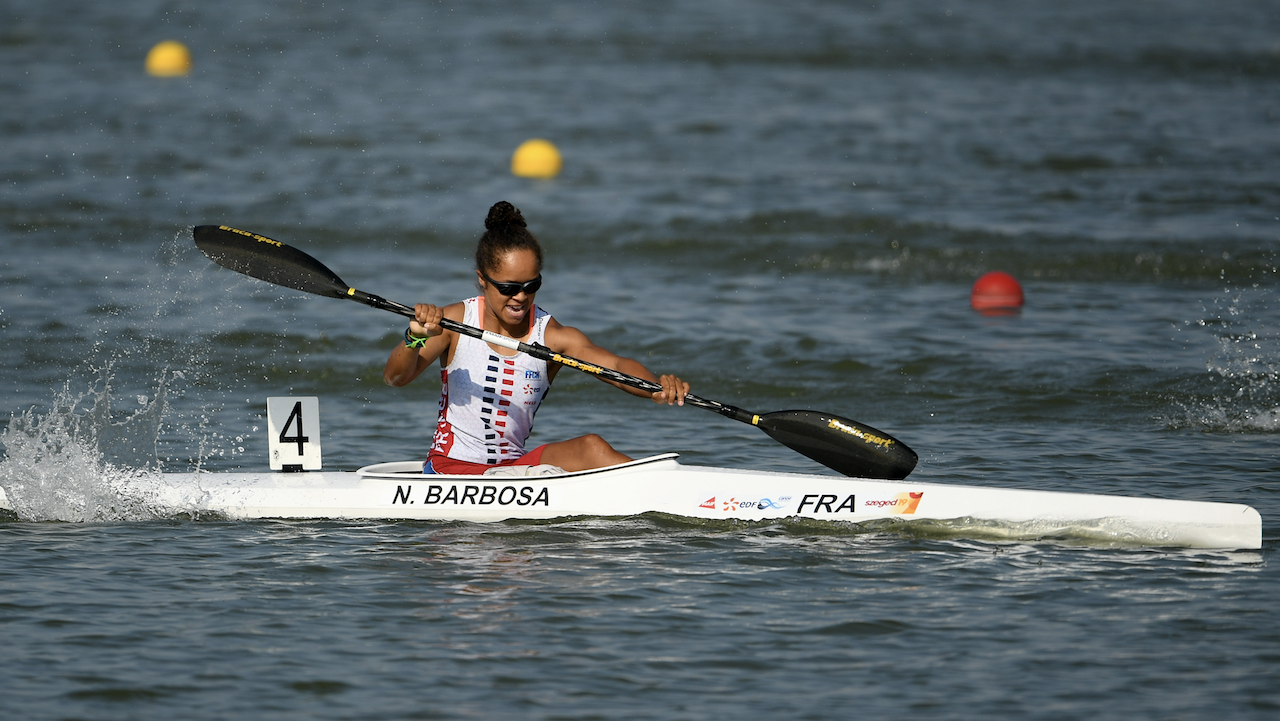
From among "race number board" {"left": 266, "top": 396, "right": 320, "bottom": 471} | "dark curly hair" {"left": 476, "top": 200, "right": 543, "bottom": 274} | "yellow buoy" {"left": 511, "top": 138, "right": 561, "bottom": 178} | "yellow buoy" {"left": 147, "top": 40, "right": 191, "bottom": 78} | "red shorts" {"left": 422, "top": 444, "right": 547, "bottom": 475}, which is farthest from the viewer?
"yellow buoy" {"left": 147, "top": 40, "right": 191, "bottom": 78}

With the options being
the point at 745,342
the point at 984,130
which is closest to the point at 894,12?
the point at 984,130

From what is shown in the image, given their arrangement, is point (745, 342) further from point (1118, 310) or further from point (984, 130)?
point (984, 130)

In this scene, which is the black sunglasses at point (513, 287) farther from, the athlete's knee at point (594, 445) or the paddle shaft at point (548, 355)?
the athlete's knee at point (594, 445)

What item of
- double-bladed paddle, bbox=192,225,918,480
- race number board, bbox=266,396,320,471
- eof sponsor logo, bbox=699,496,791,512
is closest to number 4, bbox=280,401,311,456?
race number board, bbox=266,396,320,471

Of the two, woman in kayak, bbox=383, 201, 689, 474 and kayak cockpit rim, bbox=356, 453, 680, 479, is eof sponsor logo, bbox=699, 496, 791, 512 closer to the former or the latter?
kayak cockpit rim, bbox=356, 453, 680, 479

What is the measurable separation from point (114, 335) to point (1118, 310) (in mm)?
8027

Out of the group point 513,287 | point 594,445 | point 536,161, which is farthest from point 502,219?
point 536,161

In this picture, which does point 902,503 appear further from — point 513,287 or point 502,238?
point 502,238

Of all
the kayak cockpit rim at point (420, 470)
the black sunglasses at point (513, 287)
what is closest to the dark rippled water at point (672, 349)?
the kayak cockpit rim at point (420, 470)

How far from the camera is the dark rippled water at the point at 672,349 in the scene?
14.5 ft

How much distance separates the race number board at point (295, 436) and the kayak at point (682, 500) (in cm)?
8

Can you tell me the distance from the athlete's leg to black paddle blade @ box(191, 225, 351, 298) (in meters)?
1.35

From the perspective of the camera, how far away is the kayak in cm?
563

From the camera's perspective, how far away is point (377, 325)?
10.6 meters
